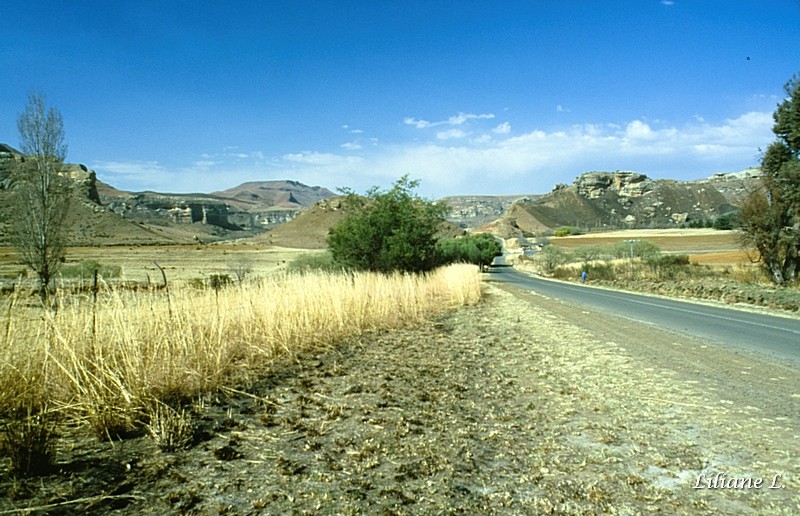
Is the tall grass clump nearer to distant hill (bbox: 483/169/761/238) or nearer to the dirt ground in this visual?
the dirt ground

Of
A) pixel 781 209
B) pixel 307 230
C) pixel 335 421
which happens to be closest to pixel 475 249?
pixel 781 209

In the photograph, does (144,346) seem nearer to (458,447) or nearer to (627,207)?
(458,447)

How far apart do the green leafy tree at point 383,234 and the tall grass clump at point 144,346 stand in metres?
10.1

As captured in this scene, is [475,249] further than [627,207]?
No

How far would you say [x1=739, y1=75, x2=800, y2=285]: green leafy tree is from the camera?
2662 centimetres

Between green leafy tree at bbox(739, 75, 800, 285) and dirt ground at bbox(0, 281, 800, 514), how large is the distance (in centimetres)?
2420

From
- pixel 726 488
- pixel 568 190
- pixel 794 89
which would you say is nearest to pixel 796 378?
pixel 726 488

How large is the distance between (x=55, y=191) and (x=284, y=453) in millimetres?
18882

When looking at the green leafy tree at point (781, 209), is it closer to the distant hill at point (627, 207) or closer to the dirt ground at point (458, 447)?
the dirt ground at point (458, 447)

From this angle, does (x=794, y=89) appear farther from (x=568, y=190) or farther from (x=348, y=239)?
(x=568, y=190)

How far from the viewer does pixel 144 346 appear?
228 inches

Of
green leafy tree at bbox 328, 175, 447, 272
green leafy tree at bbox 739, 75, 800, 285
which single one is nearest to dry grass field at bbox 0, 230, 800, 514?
green leafy tree at bbox 328, 175, 447, 272

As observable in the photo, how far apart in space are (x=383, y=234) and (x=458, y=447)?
53.5ft

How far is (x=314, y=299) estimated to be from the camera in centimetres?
1002
